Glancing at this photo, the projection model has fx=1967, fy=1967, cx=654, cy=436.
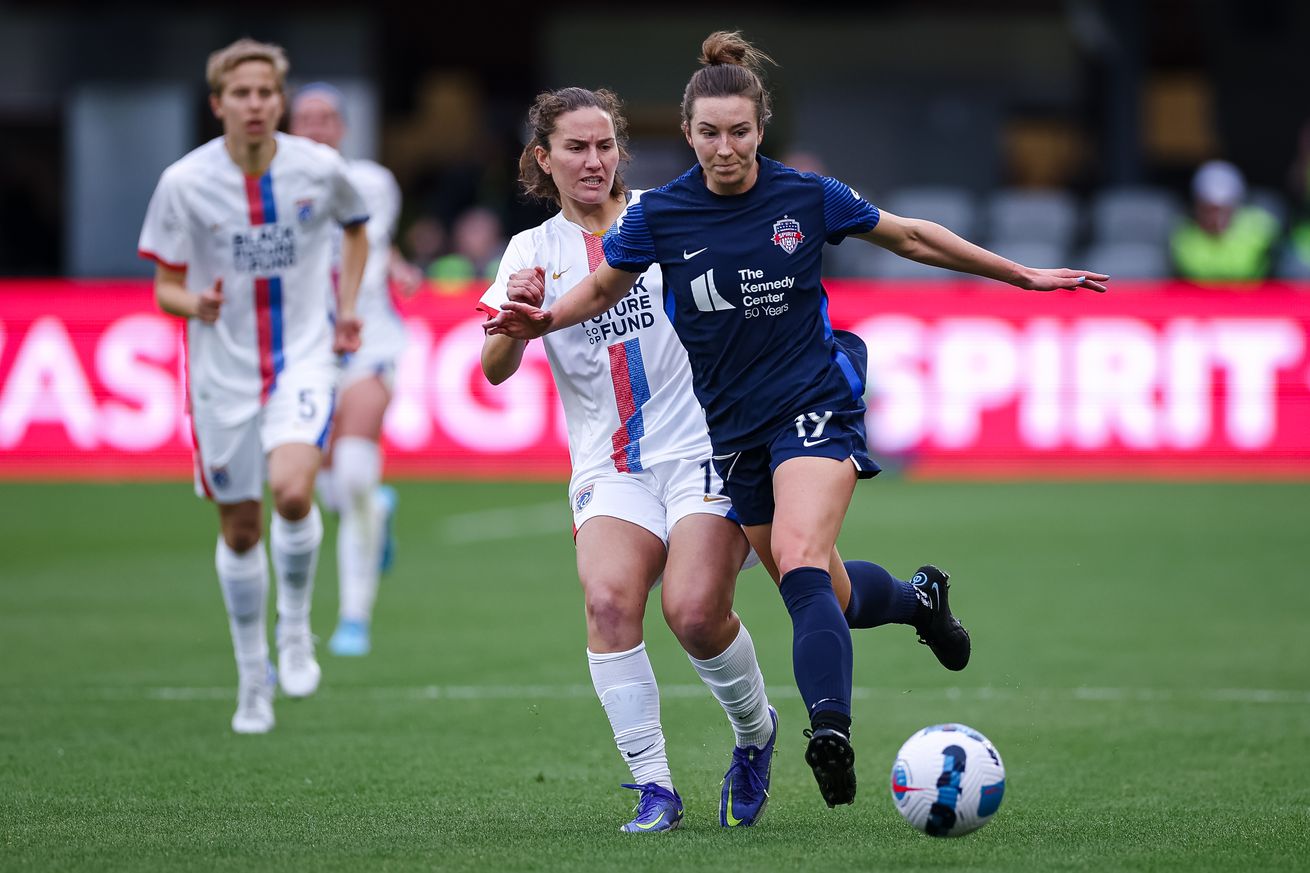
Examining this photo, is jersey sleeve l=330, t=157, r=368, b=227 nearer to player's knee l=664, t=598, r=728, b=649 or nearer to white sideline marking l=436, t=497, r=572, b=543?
player's knee l=664, t=598, r=728, b=649

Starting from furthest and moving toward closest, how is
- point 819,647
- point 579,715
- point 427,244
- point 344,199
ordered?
1. point 427,244
2. point 344,199
3. point 579,715
4. point 819,647

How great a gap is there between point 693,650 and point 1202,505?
10.0m

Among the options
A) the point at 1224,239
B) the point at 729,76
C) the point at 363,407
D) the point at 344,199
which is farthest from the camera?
A: the point at 1224,239

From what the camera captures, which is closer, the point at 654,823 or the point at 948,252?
the point at 654,823

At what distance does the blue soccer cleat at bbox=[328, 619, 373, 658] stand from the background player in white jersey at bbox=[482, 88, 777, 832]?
3.41m

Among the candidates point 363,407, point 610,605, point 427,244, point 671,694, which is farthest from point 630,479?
Answer: point 427,244

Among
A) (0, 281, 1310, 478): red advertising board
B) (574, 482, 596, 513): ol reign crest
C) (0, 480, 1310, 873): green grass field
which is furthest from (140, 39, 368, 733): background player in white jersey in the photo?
(0, 281, 1310, 478): red advertising board

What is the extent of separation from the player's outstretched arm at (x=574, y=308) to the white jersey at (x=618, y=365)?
1.15ft

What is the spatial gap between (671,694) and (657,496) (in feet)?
7.77

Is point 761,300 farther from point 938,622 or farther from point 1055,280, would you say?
point 938,622

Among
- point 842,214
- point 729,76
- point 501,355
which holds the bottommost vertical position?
point 501,355

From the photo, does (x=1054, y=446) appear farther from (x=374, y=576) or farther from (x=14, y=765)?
(x=14, y=765)

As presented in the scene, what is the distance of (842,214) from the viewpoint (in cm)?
531

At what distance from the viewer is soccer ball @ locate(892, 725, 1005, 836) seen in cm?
499
